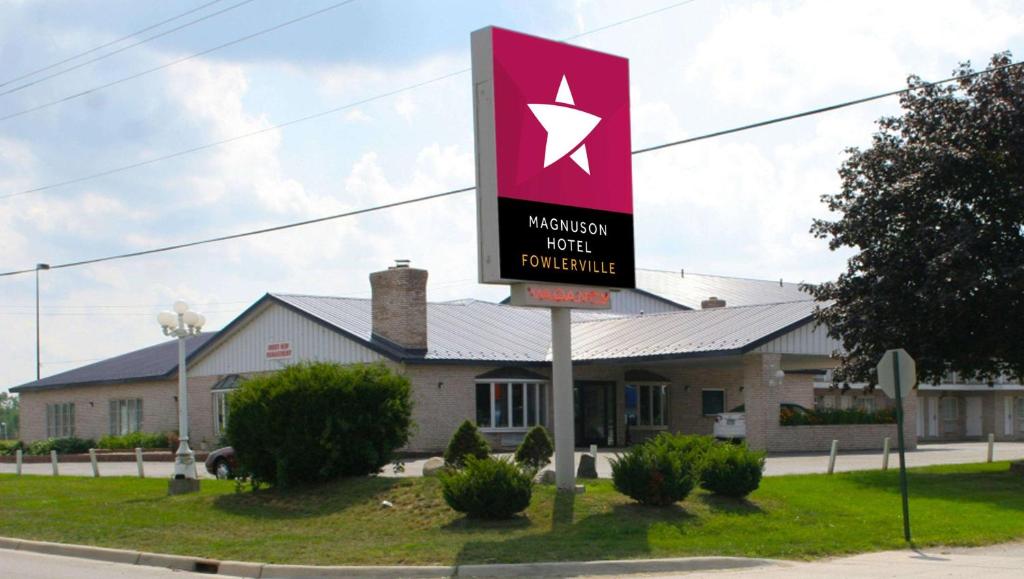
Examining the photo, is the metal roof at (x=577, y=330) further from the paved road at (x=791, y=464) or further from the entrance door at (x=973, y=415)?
the entrance door at (x=973, y=415)

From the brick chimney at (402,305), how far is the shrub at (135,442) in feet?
37.0

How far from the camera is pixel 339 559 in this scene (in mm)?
14953

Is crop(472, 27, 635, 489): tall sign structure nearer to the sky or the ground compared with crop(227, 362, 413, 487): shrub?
nearer to the sky

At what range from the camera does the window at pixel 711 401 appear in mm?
42500

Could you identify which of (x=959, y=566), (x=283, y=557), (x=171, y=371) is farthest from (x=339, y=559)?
(x=171, y=371)

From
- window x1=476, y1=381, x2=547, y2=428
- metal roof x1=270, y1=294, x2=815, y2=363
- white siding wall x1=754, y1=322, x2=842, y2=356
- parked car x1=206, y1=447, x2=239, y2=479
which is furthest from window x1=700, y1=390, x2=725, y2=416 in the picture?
parked car x1=206, y1=447, x2=239, y2=479

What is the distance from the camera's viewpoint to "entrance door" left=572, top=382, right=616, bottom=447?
43688 mm

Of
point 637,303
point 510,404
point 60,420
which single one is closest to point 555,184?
point 510,404

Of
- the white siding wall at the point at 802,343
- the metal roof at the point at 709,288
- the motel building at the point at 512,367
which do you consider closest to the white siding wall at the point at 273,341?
the motel building at the point at 512,367

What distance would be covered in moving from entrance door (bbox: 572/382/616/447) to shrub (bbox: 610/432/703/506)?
25.6 meters

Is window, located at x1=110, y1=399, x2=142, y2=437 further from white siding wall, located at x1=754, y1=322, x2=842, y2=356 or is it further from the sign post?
the sign post

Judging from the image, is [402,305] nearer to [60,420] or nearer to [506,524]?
[506,524]

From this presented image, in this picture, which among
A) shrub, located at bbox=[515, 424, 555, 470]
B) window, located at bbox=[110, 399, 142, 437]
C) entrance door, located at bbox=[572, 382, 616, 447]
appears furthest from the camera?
window, located at bbox=[110, 399, 142, 437]

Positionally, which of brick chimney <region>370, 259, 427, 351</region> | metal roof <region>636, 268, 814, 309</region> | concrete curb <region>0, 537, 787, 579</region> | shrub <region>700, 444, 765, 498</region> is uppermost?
metal roof <region>636, 268, 814, 309</region>
